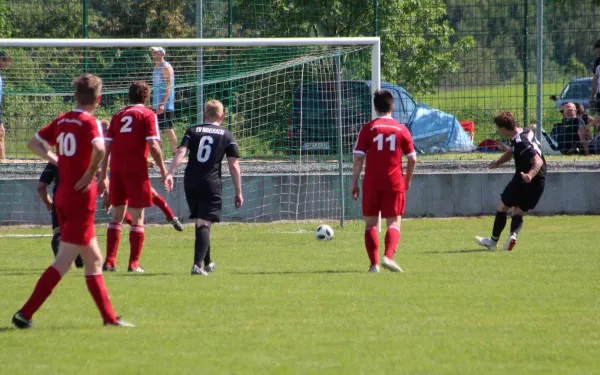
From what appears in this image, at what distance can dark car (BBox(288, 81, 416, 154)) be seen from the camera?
16.1 m

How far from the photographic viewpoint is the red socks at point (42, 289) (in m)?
6.88

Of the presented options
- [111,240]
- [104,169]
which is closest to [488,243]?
[111,240]

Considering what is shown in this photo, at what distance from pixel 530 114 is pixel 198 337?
11790 mm

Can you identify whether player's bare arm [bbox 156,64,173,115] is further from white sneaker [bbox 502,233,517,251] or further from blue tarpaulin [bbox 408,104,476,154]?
white sneaker [bbox 502,233,517,251]

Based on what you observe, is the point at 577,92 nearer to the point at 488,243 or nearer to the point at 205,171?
the point at 488,243

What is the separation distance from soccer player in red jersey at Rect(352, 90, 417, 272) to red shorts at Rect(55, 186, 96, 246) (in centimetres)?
392

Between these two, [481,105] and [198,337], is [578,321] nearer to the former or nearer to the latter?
[198,337]

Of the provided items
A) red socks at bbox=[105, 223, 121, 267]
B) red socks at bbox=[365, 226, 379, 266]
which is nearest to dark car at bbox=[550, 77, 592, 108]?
red socks at bbox=[365, 226, 379, 266]

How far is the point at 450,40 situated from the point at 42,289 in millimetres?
11995

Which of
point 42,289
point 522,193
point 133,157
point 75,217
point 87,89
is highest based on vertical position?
point 87,89

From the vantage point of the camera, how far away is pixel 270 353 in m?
6.20

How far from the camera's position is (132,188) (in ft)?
33.4

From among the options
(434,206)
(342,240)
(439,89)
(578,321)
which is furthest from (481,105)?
(578,321)

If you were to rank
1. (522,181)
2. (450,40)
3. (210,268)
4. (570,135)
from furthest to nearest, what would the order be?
(570,135), (450,40), (522,181), (210,268)
